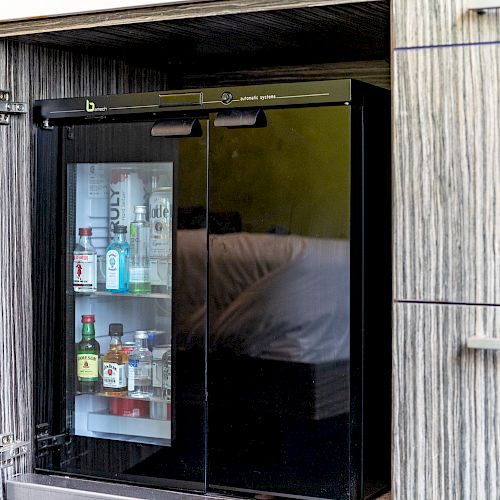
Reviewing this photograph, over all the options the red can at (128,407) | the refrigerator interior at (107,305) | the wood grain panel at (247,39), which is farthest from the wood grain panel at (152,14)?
the red can at (128,407)

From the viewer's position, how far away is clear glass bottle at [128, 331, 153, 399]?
1.79m

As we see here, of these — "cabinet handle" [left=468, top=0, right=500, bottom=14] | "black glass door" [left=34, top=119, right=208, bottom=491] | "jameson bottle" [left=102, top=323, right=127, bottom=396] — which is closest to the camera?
"cabinet handle" [left=468, top=0, right=500, bottom=14]

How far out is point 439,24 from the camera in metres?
1.39

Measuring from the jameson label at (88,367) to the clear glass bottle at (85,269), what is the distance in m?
0.13

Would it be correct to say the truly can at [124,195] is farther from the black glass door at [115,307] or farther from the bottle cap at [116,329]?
the bottle cap at [116,329]

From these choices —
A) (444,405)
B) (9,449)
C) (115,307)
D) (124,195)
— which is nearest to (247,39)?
(124,195)

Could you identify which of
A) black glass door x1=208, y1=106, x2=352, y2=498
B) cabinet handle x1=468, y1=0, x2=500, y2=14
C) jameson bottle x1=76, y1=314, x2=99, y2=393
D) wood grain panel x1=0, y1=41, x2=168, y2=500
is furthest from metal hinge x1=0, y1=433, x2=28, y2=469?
cabinet handle x1=468, y1=0, x2=500, y2=14

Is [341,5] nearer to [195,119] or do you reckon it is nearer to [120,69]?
[195,119]

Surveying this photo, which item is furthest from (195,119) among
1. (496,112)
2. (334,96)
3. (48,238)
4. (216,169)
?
(496,112)

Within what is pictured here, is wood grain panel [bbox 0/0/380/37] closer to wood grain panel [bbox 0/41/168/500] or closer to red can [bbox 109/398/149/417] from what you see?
wood grain panel [bbox 0/41/168/500]

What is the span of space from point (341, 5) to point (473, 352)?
1.96ft

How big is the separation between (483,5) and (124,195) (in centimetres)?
81

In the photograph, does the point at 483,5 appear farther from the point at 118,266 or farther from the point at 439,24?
the point at 118,266

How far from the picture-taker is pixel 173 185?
170cm
